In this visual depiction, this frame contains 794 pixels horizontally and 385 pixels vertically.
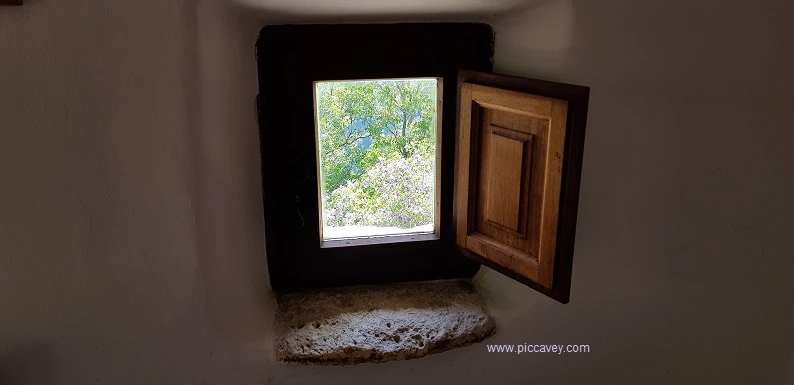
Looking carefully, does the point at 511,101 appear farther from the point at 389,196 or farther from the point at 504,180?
the point at 389,196

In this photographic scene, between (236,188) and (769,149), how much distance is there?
1120mm

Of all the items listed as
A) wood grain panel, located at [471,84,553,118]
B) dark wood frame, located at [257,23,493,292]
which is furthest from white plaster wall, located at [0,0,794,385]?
wood grain panel, located at [471,84,553,118]

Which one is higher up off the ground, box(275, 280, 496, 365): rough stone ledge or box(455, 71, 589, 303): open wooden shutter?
box(455, 71, 589, 303): open wooden shutter

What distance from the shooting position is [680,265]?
4.77ft

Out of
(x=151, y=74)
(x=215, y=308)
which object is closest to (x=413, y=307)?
(x=215, y=308)

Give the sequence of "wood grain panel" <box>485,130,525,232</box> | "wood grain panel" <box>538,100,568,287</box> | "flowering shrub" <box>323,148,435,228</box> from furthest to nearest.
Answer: "flowering shrub" <box>323,148,435,228</box> < "wood grain panel" <box>485,130,525,232</box> < "wood grain panel" <box>538,100,568,287</box>

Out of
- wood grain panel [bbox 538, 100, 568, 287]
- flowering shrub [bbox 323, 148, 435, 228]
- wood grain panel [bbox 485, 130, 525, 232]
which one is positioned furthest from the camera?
flowering shrub [bbox 323, 148, 435, 228]

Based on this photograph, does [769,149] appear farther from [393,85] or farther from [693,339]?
[393,85]

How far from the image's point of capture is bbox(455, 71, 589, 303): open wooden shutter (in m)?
1.17

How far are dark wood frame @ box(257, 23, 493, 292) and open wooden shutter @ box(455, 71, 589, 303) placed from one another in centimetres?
11

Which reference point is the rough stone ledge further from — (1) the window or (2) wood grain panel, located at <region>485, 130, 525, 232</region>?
(2) wood grain panel, located at <region>485, 130, 525, 232</region>

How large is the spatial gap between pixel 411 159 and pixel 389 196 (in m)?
0.10

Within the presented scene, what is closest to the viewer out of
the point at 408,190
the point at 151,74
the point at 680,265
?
the point at 151,74

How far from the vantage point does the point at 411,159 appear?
1.53 metres
